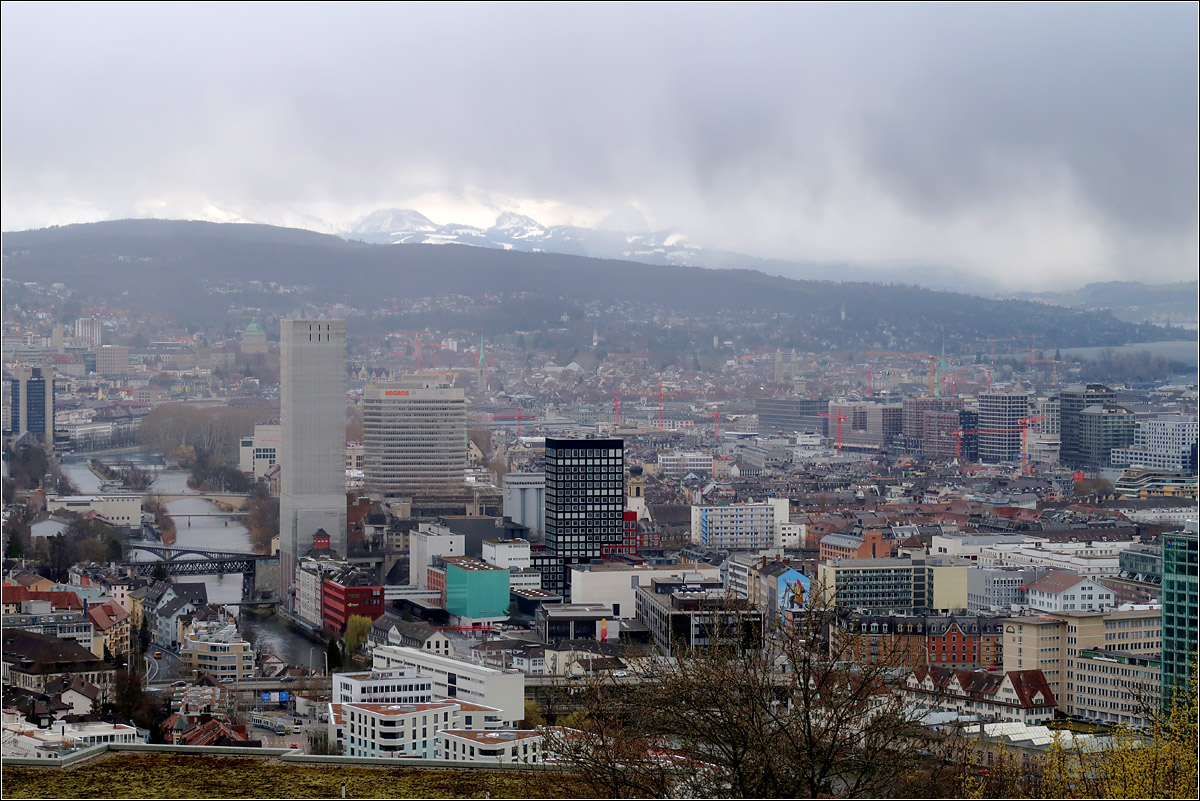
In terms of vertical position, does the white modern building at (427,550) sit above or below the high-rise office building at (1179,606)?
below

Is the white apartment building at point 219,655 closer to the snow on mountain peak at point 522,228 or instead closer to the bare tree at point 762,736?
the bare tree at point 762,736

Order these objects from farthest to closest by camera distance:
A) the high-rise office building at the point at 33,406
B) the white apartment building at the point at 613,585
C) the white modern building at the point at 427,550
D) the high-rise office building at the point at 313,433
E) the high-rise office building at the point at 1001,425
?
the high-rise office building at the point at 1001,425 < the high-rise office building at the point at 33,406 < the high-rise office building at the point at 313,433 < the white modern building at the point at 427,550 < the white apartment building at the point at 613,585

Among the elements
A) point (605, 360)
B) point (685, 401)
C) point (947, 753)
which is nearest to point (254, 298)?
point (605, 360)

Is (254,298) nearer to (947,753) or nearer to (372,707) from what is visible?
(372,707)

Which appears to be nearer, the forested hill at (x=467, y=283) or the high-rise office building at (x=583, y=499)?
the high-rise office building at (x=583, y=499)

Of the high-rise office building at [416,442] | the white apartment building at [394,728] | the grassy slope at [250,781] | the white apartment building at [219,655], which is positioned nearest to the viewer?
the grassy slope at [250,781]

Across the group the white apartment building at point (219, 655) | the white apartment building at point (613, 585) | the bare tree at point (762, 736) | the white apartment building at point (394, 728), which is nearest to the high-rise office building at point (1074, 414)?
the white apartment building at point (613, 585)
